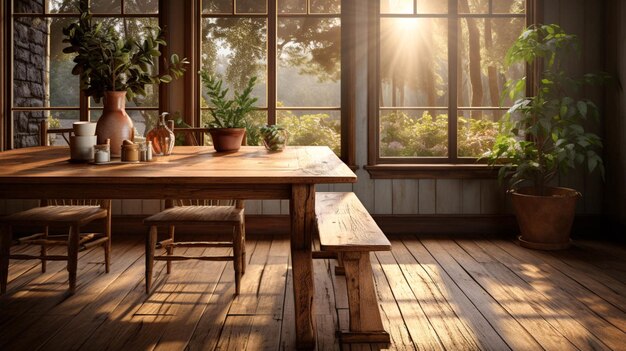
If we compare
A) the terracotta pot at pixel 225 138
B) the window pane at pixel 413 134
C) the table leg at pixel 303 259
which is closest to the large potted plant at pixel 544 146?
the window pane at pixel 413 134

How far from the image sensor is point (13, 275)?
3.85 metres

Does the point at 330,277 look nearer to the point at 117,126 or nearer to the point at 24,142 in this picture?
the point at 117,126

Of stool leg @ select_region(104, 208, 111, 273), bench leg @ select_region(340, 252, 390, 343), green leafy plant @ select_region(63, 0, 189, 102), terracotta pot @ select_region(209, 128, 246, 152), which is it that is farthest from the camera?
stool leg @ select_region(104, 208, 111, 273)

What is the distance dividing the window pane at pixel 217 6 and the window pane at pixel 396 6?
4.33 feet

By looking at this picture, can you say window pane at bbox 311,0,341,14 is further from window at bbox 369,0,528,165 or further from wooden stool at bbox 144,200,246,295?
wooden stool at bbox 144,200,246,295

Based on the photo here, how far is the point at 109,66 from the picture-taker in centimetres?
312

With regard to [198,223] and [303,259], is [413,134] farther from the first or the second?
[303,259]

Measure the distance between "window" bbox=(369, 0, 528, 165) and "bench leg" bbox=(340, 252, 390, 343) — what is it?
2644mm

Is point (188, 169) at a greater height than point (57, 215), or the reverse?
point (188, 169)

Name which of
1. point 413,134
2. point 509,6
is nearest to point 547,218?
point 413,134

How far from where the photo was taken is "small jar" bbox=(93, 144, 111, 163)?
2895mm

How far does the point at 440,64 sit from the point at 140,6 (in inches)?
104

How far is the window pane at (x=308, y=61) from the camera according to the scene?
5.32 meters

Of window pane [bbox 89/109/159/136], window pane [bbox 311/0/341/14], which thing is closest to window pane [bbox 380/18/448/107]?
window pane [bbox 311/0/341/14]
